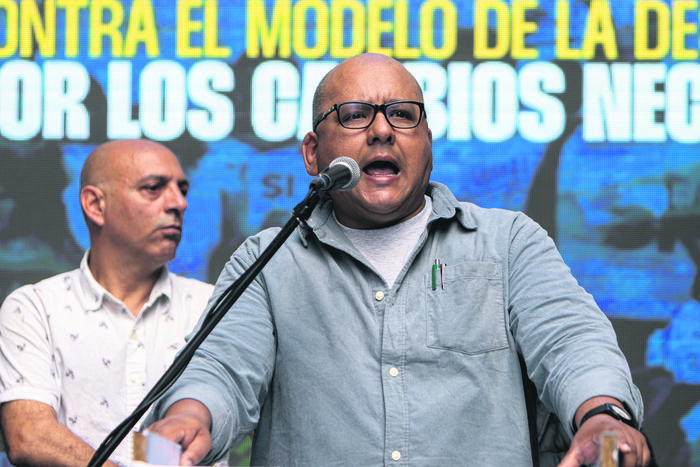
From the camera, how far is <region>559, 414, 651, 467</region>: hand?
3.80ft

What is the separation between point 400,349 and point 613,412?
503 millimetres

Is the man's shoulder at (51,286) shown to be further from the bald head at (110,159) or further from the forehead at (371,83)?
the forehead at (371,83)

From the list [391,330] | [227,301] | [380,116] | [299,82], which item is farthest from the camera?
[299,82]

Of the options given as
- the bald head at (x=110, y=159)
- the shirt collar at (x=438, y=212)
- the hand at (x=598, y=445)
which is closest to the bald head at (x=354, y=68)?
the shirt collar at (x=438, y=212)

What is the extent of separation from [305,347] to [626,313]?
199cm

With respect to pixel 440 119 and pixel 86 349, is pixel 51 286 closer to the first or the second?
pixel 86 349

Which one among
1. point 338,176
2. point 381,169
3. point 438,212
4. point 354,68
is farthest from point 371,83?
point 338,176

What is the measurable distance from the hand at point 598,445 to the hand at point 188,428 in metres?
0.56

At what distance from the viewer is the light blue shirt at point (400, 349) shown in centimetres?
160

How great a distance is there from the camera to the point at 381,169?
1896 mm

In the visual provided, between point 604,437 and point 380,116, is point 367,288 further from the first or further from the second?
point 604,437

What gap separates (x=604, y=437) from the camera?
108 cm

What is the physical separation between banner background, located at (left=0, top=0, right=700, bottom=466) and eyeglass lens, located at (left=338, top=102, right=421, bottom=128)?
1.53m

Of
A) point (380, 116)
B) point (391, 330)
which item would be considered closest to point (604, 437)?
point (391, 330)
